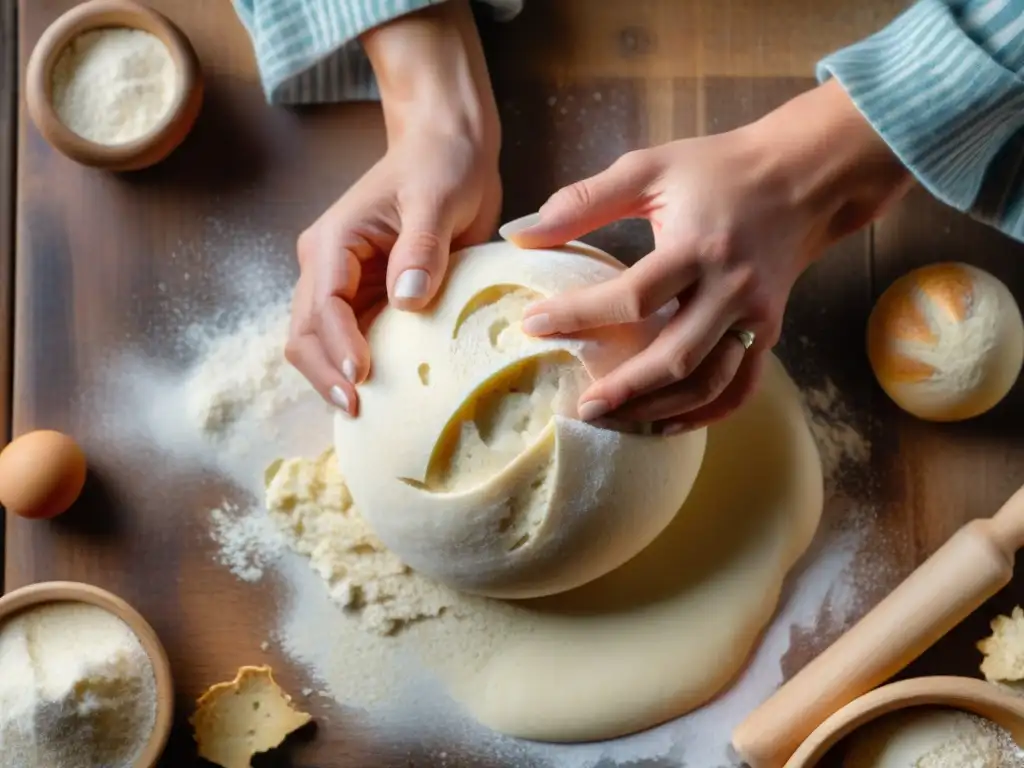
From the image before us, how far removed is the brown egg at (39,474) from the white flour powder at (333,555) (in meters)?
0.07

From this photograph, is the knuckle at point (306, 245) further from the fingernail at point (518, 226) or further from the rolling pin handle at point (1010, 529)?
the rolling pin handle at point (1010, 529)

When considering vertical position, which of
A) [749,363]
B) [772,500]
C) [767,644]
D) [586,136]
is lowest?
[767,644]

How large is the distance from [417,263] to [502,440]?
16 cm

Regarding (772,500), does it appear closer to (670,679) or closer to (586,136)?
(670,679)

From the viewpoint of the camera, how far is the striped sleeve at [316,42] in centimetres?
99

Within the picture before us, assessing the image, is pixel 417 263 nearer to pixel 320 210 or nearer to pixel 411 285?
pixel 411 285

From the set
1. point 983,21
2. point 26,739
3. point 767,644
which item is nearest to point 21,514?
point 26,739

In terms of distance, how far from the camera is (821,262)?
3.48 feet

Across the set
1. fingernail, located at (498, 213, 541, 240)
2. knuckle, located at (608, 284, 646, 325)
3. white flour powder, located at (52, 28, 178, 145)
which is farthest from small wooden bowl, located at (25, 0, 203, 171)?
knuckle, located at (608, 284, 646, 325)

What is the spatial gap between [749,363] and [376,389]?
318mm

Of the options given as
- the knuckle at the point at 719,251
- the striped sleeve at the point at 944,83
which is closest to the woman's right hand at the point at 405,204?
the knuckle at the point at 719,251

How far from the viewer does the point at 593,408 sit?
32.7 inches

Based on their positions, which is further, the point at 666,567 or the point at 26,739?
the point at 666,567

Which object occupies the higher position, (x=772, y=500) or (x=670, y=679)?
(x=772, y=500)
